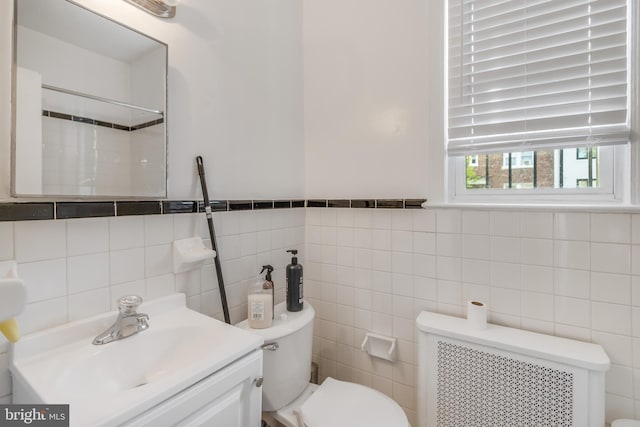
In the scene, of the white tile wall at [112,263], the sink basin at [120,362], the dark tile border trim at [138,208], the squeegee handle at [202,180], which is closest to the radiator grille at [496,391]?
the sink basin at [120,362]

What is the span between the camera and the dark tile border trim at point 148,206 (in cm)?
80

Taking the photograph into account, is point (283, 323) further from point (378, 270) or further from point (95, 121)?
point (95, 121)

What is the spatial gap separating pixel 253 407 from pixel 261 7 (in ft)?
5.64

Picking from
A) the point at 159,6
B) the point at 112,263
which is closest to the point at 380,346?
the point at 112,263

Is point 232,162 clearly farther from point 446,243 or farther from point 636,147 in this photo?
point 636,147

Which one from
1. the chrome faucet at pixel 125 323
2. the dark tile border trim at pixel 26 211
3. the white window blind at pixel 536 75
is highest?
the white window blind at pixel 536 75

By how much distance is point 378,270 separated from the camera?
1536mm

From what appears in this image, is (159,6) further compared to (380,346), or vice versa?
(380,346)

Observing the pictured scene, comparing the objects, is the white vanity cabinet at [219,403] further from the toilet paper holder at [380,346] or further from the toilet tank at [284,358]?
the toilet paper holder at [380,346]

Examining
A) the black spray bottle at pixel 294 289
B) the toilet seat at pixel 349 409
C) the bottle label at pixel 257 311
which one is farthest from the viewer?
the black spray bottle at pixel 294 289

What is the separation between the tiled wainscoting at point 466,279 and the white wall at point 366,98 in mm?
189

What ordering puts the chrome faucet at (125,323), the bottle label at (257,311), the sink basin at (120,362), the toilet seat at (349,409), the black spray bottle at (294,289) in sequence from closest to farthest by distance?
the sink basin at (120,362)
the chrome faucet at (125,323)
the toilet seat at (349,409)
the bottle label at (257,311)
the black spray bottle at (294,289)

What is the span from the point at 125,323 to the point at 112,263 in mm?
198

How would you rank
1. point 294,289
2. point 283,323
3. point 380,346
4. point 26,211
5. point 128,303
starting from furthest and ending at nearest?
point 380,346, point 294,289, point 283,323, point 128,303, point 26,211
